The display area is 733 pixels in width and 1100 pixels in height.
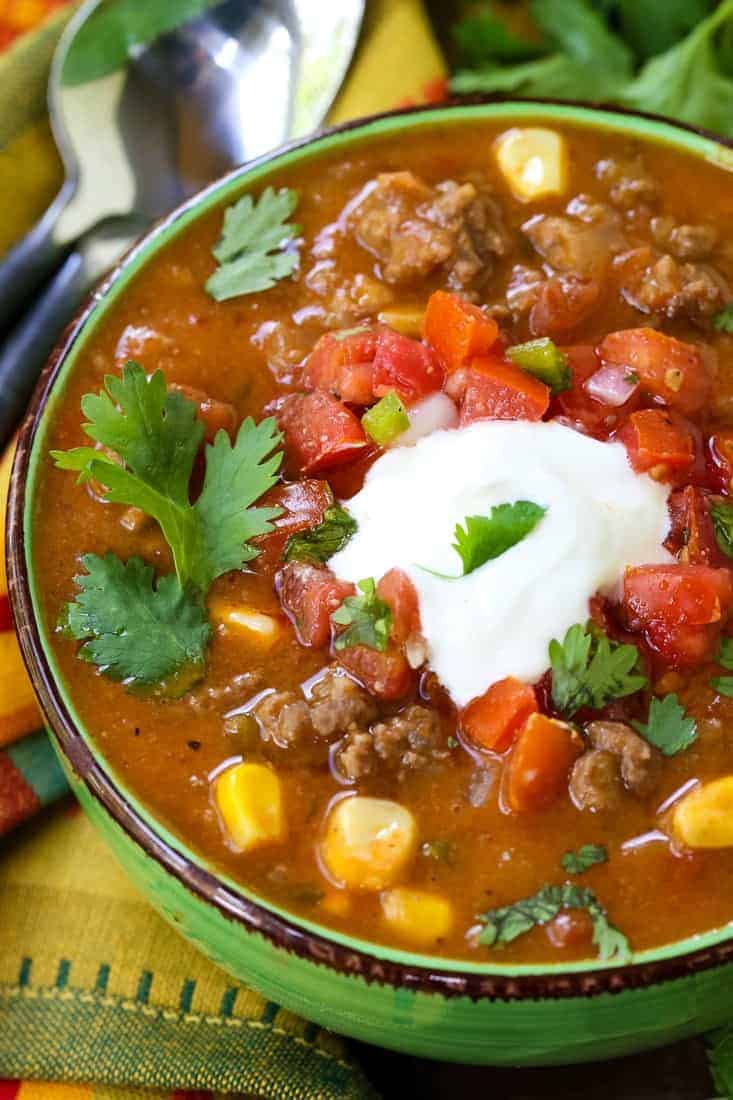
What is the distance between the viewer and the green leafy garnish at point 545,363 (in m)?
3.32

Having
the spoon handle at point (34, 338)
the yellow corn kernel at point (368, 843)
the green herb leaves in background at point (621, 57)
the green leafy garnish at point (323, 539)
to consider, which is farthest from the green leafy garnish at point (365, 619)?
the green herb leaves in background at point (621, 57)

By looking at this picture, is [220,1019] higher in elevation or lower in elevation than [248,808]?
lower

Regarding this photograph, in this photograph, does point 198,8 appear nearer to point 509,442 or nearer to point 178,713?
point 509,442

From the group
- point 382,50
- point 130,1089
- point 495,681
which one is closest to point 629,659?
point 495,681

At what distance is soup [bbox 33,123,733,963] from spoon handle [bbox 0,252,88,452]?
28.7 inches

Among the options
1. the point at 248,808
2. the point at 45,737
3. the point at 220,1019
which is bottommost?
the point at 220,1019

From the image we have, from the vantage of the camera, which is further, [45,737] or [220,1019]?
[45,737]

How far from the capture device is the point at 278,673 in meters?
3.16

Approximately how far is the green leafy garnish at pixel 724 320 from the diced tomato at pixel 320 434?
956 millimetres

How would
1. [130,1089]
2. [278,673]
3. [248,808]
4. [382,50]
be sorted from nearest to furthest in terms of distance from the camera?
[248,808] → [278,673] → [130,1089] → [382,50]

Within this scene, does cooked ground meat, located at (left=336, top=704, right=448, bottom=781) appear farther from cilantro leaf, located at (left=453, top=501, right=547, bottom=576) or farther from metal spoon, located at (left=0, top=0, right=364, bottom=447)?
metal spoon, located at (left=0, top=0, right=364, bottom=447)

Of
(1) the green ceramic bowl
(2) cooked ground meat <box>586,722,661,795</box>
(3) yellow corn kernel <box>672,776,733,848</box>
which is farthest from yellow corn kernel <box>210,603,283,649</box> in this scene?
(3) yellow corn kernel <box>672,776,733,848</box>

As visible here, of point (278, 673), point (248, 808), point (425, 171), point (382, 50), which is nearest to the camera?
point (248, 808)

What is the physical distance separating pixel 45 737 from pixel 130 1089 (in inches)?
37.0
